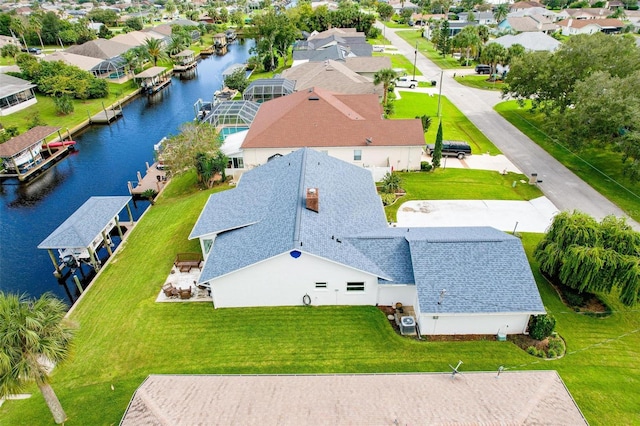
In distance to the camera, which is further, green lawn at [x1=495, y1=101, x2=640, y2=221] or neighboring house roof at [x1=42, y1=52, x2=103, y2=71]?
neighboring house roof at [x1=42, y1=52, x2=103, y2=71]

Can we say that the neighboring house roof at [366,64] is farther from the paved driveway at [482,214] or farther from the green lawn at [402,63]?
the paved driveway at [482,214]

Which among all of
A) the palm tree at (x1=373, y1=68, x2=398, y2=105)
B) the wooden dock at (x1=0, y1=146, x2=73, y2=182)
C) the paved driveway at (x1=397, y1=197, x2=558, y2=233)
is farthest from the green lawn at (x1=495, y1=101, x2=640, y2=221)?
the wooden dock at (x1=0, y1=146, x2=73, y2=182)

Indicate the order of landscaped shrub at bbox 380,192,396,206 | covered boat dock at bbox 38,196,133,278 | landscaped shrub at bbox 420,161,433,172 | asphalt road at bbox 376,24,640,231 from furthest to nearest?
landscaped shrub at bbox 420,161,433,172, landscaped shrub at bbox 380,192,396,206, asphalt road at bbox 376,24,640,231, covered boat dock at bbox 38,196,133,278

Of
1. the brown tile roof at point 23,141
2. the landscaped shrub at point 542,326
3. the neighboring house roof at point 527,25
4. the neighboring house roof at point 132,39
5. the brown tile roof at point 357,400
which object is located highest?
the neighboring house roof at point 527,25

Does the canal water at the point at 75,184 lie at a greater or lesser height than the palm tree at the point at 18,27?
lesser

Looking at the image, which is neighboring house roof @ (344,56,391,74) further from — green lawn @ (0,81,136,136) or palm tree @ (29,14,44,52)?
palm tree @ (29,14,44,52)

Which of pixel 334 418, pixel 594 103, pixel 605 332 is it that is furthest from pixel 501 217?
pixel 334 418

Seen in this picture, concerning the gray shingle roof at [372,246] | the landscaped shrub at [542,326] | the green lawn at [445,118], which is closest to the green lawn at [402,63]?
the green lawn at [445,118]
